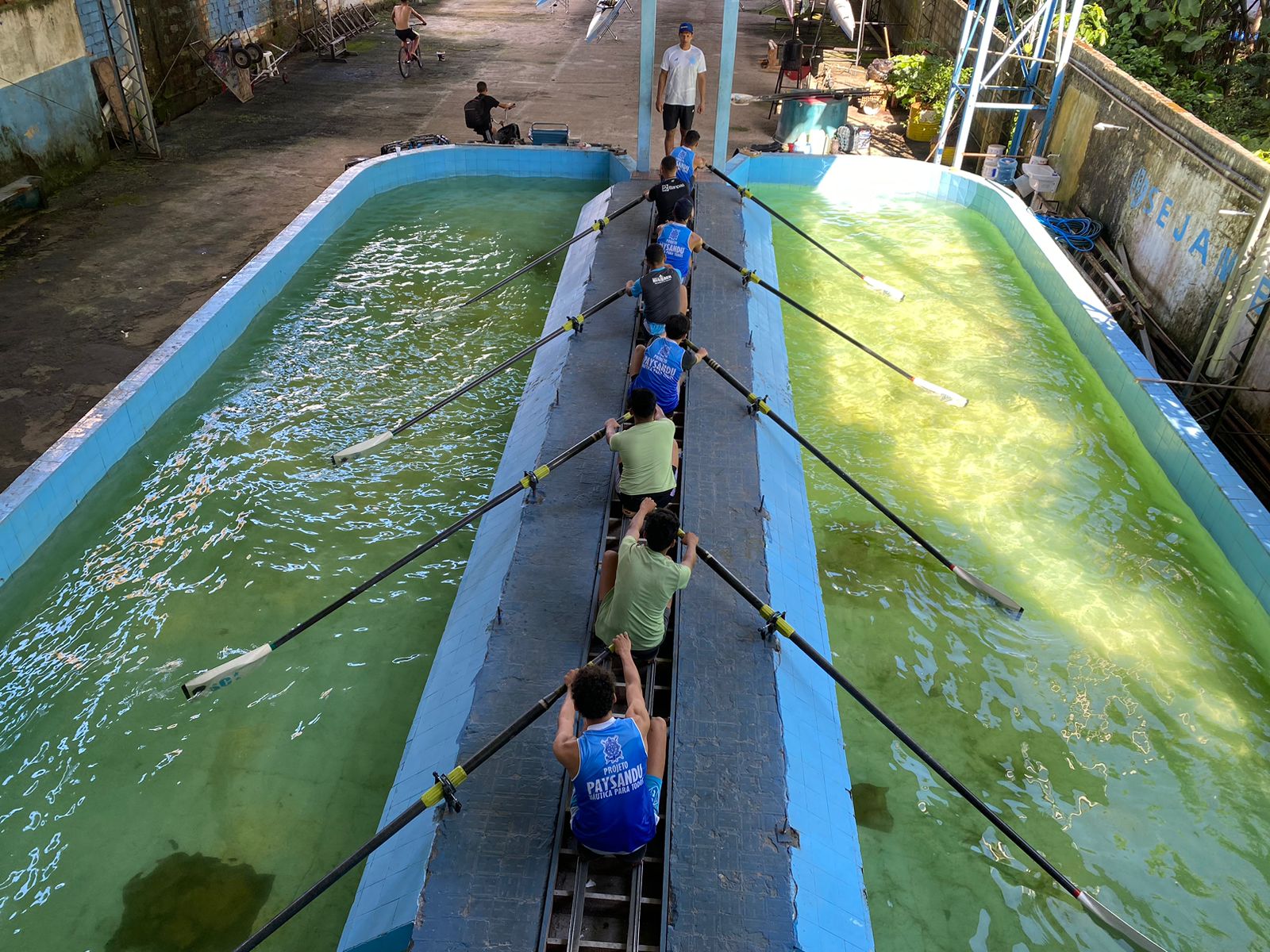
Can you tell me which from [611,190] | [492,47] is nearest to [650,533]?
[611,190]

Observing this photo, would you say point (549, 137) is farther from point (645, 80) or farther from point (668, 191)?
point (668, 191)

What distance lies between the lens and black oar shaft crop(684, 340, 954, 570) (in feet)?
21.0

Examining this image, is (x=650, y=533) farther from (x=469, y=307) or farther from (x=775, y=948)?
(x=469, y=307)

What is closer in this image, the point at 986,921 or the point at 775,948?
the point at 775,948

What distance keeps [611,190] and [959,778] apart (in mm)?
9140

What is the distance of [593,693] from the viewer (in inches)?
143

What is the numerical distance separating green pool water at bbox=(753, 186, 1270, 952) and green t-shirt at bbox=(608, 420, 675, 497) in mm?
1691

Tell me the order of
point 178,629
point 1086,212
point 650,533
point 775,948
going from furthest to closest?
1. point 1086,212
2. point 178,629
3. point 650,533
4. point 775,948

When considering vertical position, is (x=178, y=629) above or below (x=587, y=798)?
below

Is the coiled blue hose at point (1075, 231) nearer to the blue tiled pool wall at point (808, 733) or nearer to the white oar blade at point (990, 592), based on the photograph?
the blue tiled pool wall at point (808, 733)

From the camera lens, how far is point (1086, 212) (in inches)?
468

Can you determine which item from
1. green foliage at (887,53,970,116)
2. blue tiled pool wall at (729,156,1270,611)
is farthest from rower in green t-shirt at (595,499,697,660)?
green foliage at (887,53,970,116)

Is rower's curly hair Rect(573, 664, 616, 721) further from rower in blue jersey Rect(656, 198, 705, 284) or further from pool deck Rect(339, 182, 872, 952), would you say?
rower in blue jersey Rect(656, 198, 705, 284)

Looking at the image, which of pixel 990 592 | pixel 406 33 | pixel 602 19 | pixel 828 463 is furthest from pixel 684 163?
pixel 406 33
